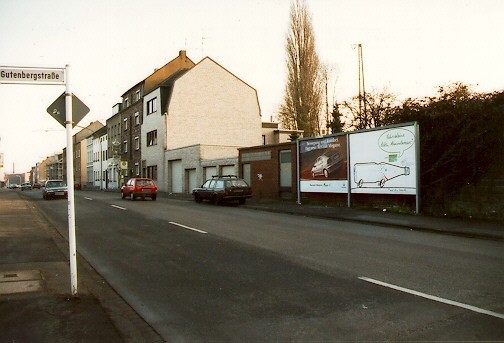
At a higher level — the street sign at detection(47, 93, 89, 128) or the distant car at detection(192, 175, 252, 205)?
the street sign at detection(47, 93, 89, 128)

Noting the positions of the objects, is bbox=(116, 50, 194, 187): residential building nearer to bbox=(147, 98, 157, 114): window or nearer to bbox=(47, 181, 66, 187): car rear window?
bbox=(147, 98, 157, 114): window

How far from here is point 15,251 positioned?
30.9 feet

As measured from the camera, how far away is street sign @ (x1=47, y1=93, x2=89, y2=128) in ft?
19.6

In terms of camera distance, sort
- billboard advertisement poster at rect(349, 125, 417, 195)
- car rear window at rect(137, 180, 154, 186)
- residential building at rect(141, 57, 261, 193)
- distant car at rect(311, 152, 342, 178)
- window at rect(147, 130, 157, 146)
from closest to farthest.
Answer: billboard advertisement poster at rect(349, 125, 417, 195)
distant car at rect(311, 152, 342, 178)
car rear window at rect(137, 180, 154, 186)
residential building at rect(141, 57, 261, 193)
window at rect(147, 130, 157, 146)

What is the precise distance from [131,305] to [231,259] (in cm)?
304

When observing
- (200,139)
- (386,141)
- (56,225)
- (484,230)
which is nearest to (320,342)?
(484,230)

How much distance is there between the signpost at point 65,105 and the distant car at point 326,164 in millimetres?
16581

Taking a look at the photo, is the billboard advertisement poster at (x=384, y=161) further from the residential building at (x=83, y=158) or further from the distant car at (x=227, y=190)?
the residential building at (x=83, y=158)

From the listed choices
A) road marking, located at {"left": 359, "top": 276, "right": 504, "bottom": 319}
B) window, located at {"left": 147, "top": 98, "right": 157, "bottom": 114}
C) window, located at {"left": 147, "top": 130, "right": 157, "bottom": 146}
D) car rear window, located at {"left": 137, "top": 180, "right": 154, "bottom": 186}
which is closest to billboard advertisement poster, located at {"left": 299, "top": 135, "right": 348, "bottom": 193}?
car rear window, located at {"left": 137, "top": 180, "right": 154, "bottom": 186}

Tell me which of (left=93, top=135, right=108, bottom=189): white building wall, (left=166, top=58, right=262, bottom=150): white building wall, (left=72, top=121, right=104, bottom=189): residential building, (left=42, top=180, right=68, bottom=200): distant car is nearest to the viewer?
(left=42, top=180, right=68, bottom=200): distant car

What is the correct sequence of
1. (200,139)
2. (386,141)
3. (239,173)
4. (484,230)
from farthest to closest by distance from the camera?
1. (200,139)
2. (239,173)
3. (386,141)
4. (484,230)

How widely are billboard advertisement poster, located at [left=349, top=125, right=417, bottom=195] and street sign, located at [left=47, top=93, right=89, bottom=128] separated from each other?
1404 centimetres

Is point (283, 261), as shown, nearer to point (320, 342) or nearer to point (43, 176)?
point (320, 342)

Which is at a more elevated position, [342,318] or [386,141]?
[386,141]
